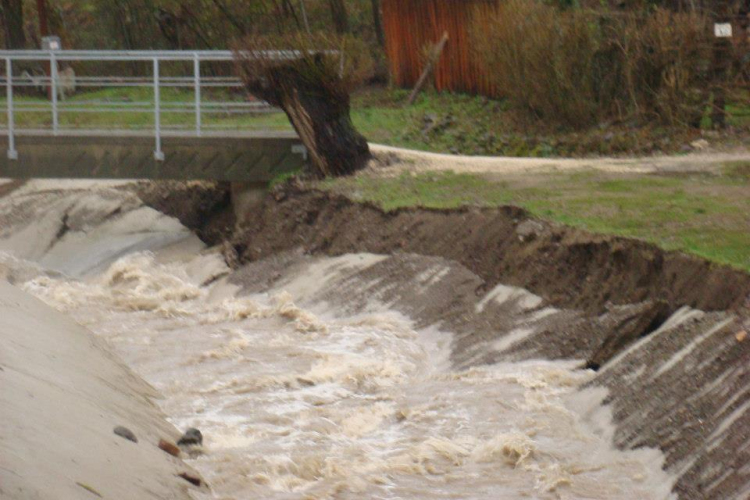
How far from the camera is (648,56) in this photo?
19.0 metres

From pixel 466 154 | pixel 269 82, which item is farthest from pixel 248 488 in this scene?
pixel 466 154

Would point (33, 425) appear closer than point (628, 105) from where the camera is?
Yes

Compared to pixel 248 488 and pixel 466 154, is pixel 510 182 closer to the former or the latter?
pixel 466 154

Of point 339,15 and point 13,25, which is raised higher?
point 13,25

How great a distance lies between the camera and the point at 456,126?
69.2 ft

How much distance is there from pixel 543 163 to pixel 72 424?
9.80 meters

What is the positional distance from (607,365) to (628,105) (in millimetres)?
10388

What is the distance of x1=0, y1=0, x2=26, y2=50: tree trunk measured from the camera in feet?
95.8

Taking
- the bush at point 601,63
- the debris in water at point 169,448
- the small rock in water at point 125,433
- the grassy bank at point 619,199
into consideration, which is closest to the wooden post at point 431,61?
the bush at point 601,63

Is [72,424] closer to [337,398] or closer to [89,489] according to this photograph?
[89,489]

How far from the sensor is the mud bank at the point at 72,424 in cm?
684

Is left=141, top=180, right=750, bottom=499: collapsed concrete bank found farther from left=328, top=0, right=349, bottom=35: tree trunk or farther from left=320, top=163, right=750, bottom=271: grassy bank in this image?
left=328, top=0, right=349, bottom=35: tree trunk

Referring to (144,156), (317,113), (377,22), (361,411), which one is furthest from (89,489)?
(377,22)

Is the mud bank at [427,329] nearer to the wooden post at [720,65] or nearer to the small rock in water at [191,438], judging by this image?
the small rock in water at [191,438]
